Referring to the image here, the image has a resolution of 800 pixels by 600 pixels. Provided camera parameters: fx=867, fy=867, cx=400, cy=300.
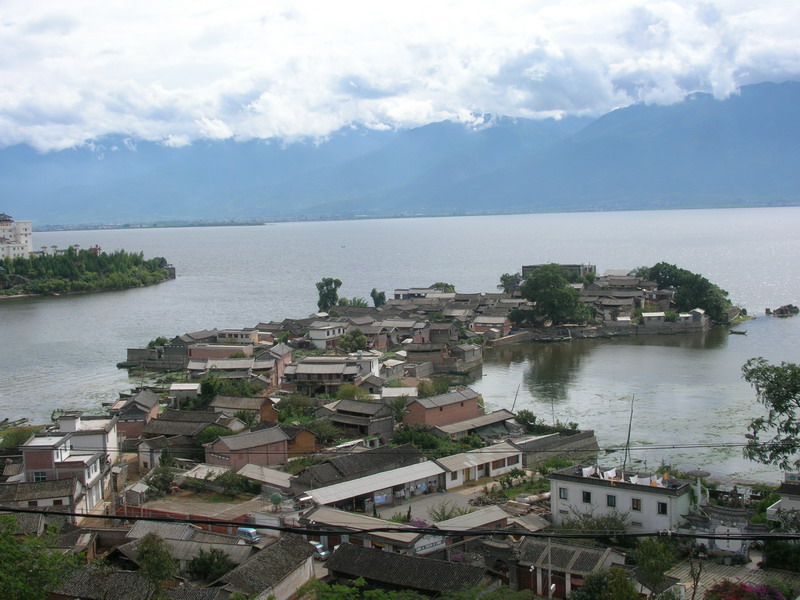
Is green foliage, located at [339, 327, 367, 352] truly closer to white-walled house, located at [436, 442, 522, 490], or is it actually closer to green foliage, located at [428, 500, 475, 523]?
white-walled house, located at [436, 442, 522, 490]

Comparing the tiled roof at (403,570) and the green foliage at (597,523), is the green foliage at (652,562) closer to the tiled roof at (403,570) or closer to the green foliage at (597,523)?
the green foliage at (597,523)

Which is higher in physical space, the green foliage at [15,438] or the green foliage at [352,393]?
the green foliage at [352,393]

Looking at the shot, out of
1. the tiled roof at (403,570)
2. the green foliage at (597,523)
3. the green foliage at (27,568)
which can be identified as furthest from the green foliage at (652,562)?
the green foliage at (27,568)

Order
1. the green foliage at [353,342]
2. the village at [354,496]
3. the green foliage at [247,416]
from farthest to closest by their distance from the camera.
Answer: the green foliage at [353,342], the green foliage at [247,416], the village at [354,496]

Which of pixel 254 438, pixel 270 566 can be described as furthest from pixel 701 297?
pixel 270 566

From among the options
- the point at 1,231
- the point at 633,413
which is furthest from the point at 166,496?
the point at 1,231

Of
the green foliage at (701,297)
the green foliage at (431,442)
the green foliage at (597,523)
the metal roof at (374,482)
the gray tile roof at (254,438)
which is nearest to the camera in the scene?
the green foliage at (597,523)

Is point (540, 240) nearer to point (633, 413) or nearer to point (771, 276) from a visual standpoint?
point (771, 276)

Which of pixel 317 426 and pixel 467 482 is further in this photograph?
pixel 317 426

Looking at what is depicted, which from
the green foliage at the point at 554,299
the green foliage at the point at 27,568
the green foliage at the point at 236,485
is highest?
the green foliage at the point at 554,299
